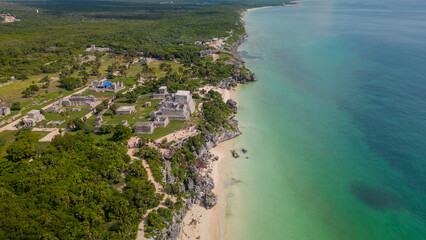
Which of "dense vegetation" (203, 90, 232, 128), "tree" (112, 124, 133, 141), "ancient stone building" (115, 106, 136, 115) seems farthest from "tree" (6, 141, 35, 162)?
"dense vegetation" (203, 90, 232, 128)

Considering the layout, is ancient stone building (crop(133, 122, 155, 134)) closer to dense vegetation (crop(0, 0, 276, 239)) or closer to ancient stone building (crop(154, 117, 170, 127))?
ancient stone building (crop(154, 117, 170, 127))

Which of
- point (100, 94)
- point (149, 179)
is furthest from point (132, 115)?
point (149, 179)

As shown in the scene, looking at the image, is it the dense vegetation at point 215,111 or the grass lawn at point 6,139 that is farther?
the dense vegetation at point 215,111

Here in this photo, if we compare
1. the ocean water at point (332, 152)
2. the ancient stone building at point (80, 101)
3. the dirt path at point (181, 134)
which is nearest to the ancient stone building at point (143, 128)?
the dirt path at point (181, 134)

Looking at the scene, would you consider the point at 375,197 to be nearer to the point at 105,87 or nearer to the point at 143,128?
the point at 143,128

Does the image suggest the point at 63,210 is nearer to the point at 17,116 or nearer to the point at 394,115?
the point at 17,116

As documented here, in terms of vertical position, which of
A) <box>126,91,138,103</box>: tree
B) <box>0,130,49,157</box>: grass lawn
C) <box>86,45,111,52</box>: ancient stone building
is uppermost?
<box>86,45,111,52</box>: ancient stone building

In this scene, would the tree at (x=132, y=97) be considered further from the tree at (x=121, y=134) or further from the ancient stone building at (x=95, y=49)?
the ancient stone building at (x=95, y=49)

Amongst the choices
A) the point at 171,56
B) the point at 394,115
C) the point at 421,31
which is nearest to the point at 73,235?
the point at 394,115

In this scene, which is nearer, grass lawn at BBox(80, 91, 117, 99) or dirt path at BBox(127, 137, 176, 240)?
dirt path at BBox(127, 137, 176, 240)
